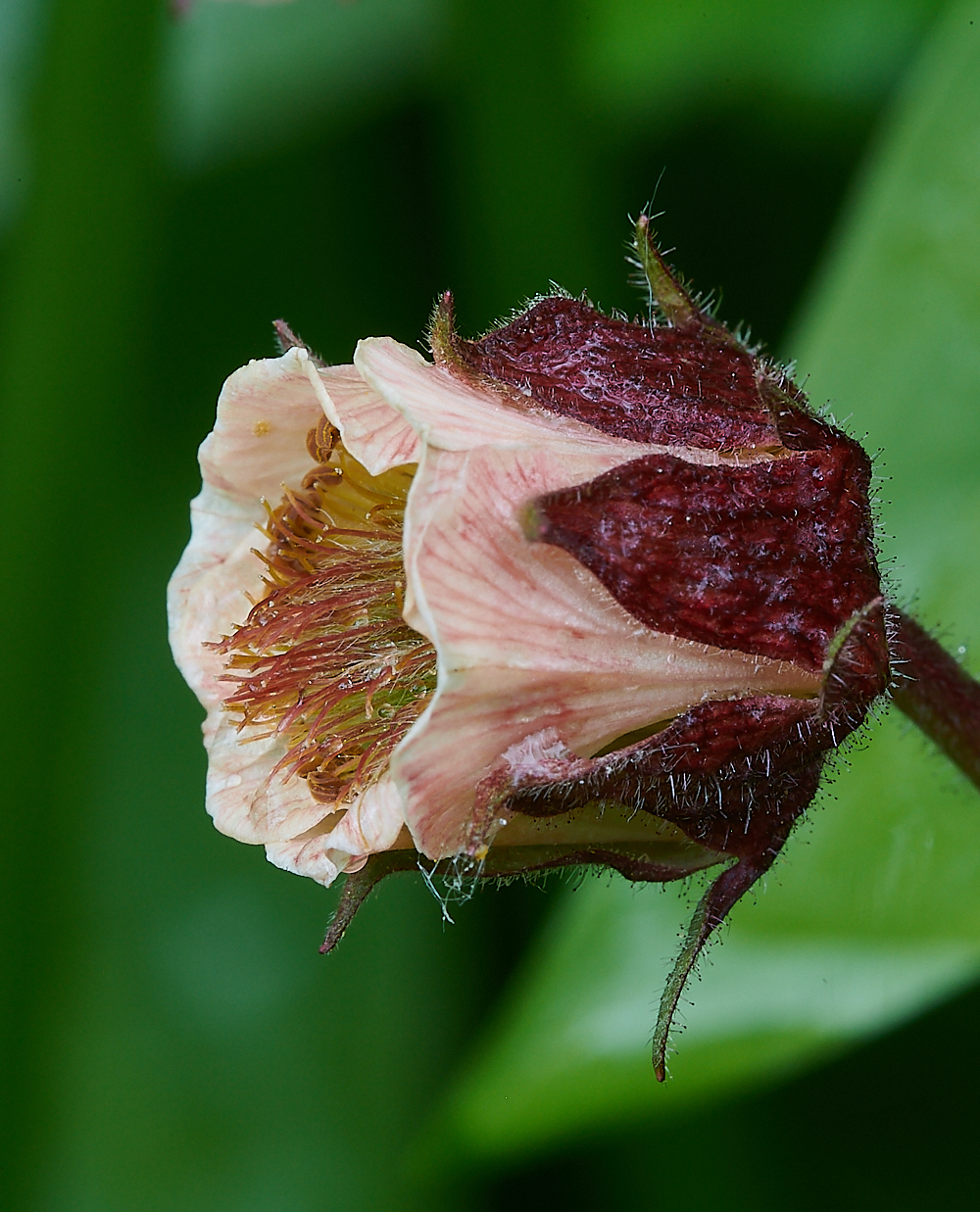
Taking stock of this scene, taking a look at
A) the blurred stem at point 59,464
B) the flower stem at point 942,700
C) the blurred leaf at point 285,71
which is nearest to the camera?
the flower stem at point 942,700

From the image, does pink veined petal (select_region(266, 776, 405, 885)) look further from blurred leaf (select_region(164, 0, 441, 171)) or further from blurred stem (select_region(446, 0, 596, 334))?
blurred leaf (select_region(164, 0, 441, 171))

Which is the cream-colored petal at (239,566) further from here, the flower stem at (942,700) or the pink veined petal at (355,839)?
the flower stem at (942,700)

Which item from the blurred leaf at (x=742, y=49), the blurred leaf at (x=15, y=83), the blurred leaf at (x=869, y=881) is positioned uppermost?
the blurred leaf at (x=742, y=49)

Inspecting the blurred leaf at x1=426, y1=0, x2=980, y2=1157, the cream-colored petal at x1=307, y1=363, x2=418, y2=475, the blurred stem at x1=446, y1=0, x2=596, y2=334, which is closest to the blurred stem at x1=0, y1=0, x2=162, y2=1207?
the blurred stem at x1=446, y1=0, x2=596, y2=334

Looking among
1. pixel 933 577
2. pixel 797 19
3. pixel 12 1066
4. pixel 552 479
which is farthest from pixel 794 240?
pixel 12 1066

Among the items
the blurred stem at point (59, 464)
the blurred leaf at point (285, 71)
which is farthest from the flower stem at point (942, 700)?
the blurred leaf at point (285, 71)

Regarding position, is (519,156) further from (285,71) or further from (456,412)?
(456,412)

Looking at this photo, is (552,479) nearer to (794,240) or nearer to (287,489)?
(287,489)

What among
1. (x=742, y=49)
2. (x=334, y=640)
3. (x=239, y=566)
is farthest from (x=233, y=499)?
(x=742, y=49)
